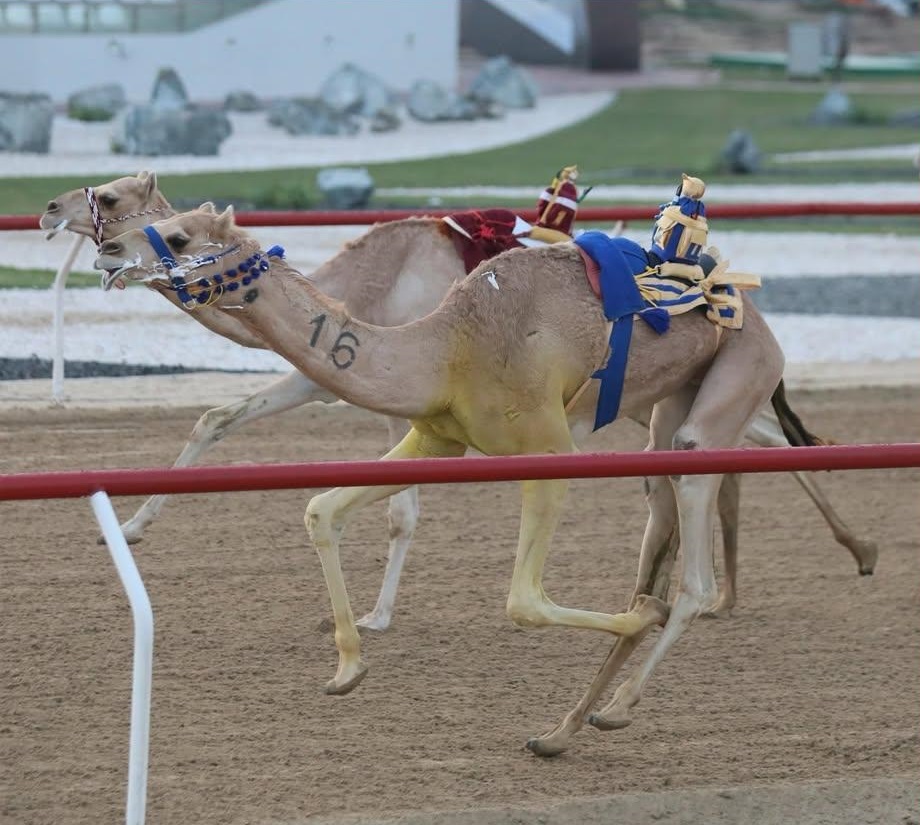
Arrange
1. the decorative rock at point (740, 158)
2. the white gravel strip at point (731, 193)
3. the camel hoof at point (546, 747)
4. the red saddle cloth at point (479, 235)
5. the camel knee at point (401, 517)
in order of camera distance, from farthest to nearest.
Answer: the decorative rock at point (740, 158)
the white gravel strip at point (731, 193)
the red saddle cloth at point (479, 235)
the camel knee at point (401, 517)
the camel hoof at point (546, 747)

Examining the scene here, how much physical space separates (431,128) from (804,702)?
2373 centimetres

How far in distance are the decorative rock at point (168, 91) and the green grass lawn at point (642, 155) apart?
509cm

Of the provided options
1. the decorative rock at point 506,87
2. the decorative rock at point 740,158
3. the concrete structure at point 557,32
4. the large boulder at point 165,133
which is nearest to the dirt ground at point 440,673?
the large boulder at point 165,133

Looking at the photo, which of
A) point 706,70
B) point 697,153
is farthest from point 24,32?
point 706,70

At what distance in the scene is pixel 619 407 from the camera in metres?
6.17

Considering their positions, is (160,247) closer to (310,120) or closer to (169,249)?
(169,249)

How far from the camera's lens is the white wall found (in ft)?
97.5

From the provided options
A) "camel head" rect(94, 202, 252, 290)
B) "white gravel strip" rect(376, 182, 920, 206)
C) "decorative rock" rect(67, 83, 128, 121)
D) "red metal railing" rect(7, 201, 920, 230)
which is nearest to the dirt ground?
"red metal railing" rect(7, 201, 920, 230)

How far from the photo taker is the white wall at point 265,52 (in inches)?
1169

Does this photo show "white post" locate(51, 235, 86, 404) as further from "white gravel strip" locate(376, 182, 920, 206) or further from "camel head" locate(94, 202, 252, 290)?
"white gravel strip" locate(376, 182, 920, 206)

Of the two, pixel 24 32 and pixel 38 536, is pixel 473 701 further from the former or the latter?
pixel 24 32

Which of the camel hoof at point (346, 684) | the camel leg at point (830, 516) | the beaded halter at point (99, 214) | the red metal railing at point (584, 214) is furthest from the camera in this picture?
the red metal railing at point (584, 214)

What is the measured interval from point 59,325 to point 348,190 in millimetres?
9153

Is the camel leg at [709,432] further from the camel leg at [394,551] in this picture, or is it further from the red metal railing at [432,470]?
the red metal railing at [432,470]
